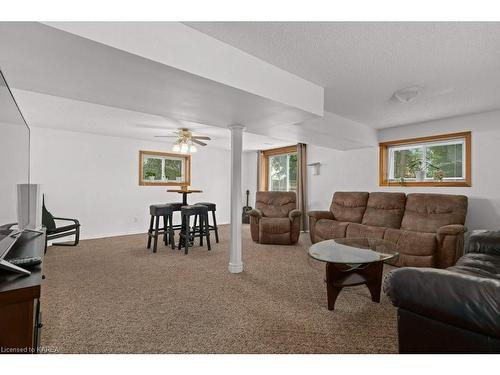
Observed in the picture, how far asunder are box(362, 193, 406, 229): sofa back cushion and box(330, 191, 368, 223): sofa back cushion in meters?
0.12

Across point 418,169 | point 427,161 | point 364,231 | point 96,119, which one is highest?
point 96,119

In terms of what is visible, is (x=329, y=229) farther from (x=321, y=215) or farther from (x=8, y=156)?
(x=8, y=156)

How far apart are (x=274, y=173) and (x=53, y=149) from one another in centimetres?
510

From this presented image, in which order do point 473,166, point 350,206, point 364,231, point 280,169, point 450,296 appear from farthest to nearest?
point 280,169 → point 350,206 → point 364,231 → point 473,166 → point 450,296

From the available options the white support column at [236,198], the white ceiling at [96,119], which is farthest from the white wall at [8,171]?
the white support column at [236,198]

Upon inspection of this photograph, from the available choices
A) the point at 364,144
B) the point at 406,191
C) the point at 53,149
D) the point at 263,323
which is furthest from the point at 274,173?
the point at 263,323

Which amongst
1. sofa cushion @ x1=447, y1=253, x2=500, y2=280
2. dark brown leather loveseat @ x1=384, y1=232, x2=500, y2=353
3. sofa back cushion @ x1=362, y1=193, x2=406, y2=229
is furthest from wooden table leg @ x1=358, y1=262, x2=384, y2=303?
sofa back cushion @ x1=362, y1=193, x2=406, y2=229

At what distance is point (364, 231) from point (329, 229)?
62 centimetres

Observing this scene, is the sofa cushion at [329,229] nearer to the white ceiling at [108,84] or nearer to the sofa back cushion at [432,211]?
the sofa back cushion at [432,211]

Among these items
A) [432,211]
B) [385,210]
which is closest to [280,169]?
[385,210]

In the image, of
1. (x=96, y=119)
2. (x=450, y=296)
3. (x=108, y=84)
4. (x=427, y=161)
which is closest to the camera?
(x=450, y=296)

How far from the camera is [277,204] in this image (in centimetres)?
532

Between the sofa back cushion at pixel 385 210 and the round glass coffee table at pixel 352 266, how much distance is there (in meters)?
1.60

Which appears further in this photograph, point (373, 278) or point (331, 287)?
point (373, 278)
